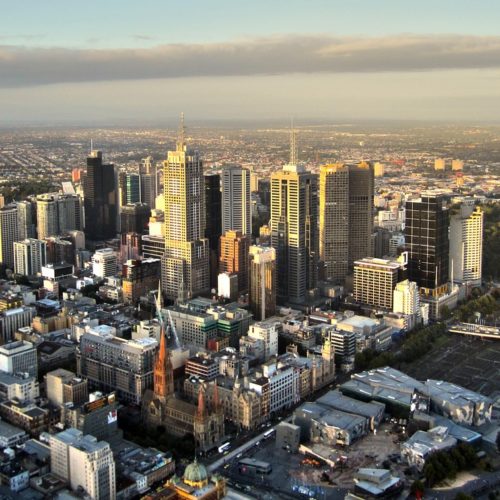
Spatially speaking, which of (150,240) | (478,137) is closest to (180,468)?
(150,240)

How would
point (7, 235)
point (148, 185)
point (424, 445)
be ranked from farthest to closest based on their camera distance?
point (148, 185)
point (7, 235)
point (424, 445)

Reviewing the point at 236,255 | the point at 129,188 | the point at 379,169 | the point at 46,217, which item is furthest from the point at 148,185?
the point at 379,169

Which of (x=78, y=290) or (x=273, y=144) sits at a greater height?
(x=273, y=144)

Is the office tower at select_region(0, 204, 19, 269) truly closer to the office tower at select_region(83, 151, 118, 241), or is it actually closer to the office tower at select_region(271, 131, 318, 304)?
the office tower at select_region(83, 151, 118, 241)

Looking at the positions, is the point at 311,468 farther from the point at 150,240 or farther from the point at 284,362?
the point at 150,240

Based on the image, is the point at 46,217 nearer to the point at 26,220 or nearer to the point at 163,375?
the point at 26,220

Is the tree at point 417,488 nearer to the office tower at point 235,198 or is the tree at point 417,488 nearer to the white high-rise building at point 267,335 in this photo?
the white high-rise building at point 267,335
